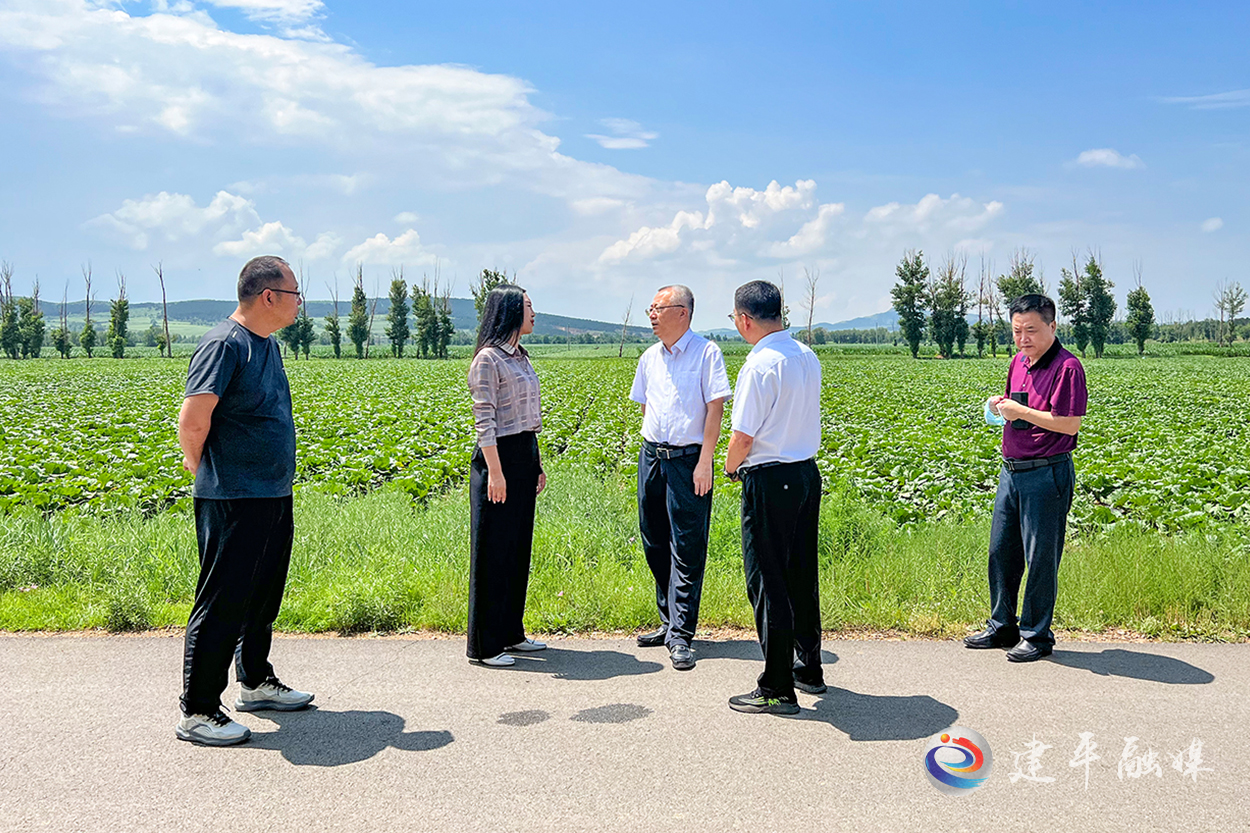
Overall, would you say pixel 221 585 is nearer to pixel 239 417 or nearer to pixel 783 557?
pixel 239 417

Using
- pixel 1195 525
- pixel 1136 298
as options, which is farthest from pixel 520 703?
pixel 1136 298

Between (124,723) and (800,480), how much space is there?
3300 millimetres

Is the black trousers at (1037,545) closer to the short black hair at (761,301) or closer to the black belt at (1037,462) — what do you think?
→ the black belt at (1037,462)

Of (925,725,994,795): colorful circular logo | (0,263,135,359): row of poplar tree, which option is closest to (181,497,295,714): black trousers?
(925,725,994,795): colorful circular logo

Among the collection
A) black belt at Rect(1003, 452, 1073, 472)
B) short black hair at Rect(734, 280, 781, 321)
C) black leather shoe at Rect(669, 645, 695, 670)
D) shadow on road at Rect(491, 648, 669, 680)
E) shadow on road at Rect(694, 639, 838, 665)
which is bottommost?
shadow on road at Rect(491, 648, 669, 680)

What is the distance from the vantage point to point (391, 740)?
3693 millimetres

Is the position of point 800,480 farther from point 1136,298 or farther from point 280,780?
point 1136,298

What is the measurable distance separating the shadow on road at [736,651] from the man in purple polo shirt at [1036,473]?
0.89 m

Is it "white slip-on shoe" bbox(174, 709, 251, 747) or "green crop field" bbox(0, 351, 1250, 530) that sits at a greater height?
"green crop field" bbox(0, 351, 1250, 530)

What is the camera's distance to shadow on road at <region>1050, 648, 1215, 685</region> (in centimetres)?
436

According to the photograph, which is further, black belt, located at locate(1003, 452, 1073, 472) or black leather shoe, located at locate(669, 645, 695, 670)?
black belt, located at locate(1003, 452, 1073, 472)

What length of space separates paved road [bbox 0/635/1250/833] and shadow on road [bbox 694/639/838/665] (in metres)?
0.02

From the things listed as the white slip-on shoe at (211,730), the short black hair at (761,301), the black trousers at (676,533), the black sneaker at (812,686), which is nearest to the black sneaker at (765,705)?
the black sneaker at (812,686)

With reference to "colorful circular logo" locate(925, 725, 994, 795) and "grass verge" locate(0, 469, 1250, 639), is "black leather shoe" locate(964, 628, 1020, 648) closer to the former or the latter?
"grass verge" locate(0, 469, 1250, 639)
